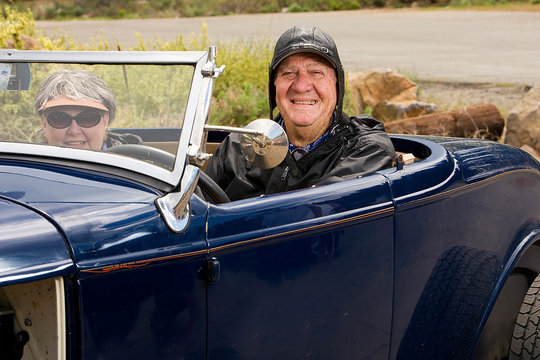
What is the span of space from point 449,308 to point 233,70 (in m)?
5.57

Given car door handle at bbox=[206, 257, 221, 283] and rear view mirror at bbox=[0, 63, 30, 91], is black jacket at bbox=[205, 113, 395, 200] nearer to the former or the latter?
car door handle at bbox=[206, 257, 221, 283]

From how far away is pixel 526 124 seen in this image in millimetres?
6426

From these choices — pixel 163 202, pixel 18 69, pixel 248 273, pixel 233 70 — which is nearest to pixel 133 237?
pixel 163 202

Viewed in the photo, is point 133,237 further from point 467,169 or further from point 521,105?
point 521,105

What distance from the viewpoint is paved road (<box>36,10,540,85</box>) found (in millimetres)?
12320

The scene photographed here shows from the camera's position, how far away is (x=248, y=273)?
195 cm

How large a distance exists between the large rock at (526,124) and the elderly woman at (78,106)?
4913 mm

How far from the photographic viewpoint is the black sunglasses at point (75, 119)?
7.21 feet

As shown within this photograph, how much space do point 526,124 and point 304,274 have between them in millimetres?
4888

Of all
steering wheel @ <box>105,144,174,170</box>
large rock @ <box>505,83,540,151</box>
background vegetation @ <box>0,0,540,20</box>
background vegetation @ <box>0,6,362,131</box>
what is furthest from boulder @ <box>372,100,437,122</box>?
background vegetation @ <box>0,0,540,20</box>

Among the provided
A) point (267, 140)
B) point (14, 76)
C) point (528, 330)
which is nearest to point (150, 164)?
point (267, 140)

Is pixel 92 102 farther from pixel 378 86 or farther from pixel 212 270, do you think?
pixel 378 86

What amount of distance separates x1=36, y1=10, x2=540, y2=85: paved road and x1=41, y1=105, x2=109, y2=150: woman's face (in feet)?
17.8

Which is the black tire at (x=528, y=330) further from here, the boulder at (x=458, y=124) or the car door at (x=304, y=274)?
the boulder at (x=458, y=124)
